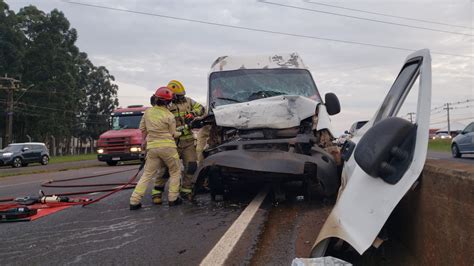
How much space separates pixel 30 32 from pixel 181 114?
43.9 metres

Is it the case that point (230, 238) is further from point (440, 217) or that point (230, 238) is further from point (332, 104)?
point (332, 104)

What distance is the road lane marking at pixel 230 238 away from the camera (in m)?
3.44

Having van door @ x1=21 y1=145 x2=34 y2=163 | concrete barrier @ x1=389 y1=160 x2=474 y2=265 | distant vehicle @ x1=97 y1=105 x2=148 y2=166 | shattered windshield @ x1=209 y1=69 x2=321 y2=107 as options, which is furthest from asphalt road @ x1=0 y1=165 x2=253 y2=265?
van door @ x1=21 y1=145 x2=34 y2=163

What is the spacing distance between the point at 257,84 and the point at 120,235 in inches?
155

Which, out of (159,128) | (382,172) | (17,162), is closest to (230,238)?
(382,172)

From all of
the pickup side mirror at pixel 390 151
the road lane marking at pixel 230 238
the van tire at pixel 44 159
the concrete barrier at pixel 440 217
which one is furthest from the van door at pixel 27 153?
the pickup side mirror at pixel 390 151

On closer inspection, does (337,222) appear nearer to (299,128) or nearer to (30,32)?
(299,128)

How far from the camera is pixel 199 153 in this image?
726 centimetres

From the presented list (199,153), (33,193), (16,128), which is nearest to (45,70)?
(16,128)

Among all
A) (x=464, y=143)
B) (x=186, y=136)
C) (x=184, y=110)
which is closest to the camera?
(x=186, y=136)

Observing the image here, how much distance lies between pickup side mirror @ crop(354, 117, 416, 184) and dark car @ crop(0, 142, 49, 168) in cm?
2660

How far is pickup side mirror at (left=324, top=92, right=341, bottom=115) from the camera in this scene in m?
6.46

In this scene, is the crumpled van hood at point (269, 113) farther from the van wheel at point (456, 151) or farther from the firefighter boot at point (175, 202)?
the van wheel at point (456, 151)

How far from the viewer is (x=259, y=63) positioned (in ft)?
26.4
